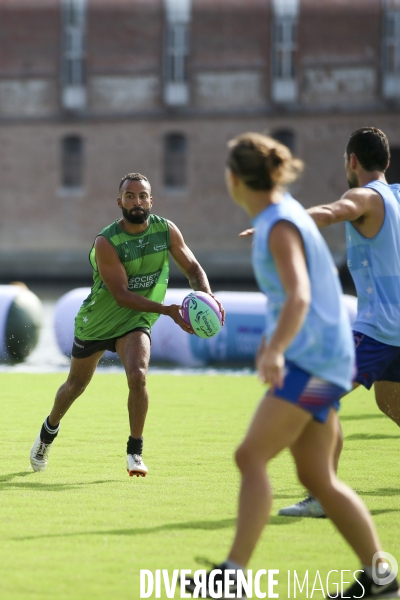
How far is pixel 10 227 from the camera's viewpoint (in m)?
46.9

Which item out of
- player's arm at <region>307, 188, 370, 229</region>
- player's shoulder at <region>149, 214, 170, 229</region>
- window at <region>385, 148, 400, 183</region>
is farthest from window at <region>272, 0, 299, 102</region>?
player's arm at <region>307, 188, 370, 229</region>

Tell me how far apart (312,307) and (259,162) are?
63cm

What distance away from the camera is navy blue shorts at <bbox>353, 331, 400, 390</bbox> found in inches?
248

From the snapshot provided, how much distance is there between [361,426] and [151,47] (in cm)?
3744

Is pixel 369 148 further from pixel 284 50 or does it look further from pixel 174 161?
pixel 174 161

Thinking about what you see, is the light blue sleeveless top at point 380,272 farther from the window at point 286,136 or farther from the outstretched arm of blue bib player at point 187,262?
the window at point 286,136

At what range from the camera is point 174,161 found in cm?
4612

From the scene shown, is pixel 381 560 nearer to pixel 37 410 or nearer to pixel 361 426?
pixel 361 426

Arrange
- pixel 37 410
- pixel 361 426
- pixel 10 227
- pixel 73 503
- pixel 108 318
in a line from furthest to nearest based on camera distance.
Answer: pixel 10 227 < pixel 37 410 < pixel 361 426 < pixel 108 318 < pixel 73 503

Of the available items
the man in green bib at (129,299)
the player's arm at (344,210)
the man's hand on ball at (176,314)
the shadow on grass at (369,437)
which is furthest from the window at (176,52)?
the player's arm at (344,210)

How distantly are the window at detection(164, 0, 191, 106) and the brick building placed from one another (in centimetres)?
6

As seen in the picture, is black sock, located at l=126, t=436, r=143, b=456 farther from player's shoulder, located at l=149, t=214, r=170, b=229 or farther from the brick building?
the brick building

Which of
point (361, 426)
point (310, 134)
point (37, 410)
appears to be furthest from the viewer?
point (310, 134)

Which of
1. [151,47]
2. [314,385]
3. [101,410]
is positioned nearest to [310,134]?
[151,47]
